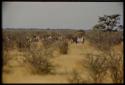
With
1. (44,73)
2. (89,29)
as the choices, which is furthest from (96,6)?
(44,73)

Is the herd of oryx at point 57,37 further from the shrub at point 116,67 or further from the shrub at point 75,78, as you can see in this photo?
the shrub at point 75,78

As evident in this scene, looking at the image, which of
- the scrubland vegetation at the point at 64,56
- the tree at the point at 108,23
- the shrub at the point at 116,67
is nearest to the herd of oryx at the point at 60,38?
the scrubland vegetation at the point at 64,56

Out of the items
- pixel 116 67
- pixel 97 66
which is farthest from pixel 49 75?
pixel 116 67

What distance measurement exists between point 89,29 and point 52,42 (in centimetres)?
47

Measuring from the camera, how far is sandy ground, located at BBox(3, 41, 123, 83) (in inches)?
105

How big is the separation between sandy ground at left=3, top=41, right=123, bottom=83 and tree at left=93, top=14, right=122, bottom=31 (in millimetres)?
331

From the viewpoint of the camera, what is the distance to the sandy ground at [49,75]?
8.72ft

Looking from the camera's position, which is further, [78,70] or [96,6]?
[96,6]

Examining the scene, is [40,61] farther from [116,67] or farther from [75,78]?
[116,67]

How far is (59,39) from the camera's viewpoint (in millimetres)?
3506

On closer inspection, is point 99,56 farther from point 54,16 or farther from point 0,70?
point 0,70

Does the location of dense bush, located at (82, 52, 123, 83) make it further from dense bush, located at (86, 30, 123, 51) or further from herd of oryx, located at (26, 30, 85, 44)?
herd of oryx, located at (26, 30, 85, 44)

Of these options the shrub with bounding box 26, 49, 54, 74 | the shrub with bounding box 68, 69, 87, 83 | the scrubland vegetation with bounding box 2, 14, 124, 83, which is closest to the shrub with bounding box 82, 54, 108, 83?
the scrubland vegetation with bounding box 2, 14, 124, 83

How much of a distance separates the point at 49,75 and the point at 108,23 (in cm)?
117
